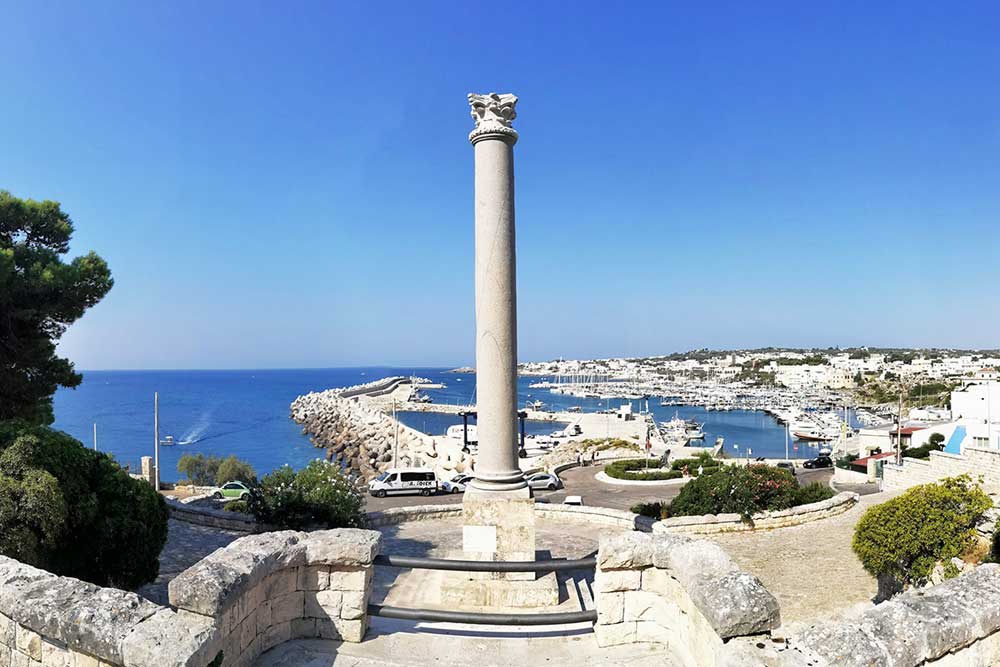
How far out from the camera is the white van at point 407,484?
871 inches

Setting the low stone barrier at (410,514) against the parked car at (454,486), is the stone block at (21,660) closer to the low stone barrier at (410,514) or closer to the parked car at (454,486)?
the low stone barrier at (410,514)

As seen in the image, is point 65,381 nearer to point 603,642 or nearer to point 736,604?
point 603,642

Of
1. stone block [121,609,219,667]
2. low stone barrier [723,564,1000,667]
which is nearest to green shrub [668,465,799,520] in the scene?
low stone barrier [723,564,1000,667]

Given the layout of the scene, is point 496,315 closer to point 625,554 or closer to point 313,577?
point 625,554

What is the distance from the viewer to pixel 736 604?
3.74 m

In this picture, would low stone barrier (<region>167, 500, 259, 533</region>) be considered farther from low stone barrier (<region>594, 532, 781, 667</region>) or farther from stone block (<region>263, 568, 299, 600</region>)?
low stone barrier (<region>594, 532, 781, 667</region>)

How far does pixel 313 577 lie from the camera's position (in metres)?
4.87

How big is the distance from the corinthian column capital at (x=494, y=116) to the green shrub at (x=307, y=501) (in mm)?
7875

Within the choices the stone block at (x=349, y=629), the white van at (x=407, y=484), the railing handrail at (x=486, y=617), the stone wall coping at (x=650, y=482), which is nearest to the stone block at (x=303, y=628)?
the stone block at (x=349, y=629)

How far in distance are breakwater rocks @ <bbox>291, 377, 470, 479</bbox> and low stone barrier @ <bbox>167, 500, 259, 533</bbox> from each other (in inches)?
925

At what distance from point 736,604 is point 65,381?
1525cm

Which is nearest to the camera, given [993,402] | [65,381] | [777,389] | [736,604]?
[736,604]

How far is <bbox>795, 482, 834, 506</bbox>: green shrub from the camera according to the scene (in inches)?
631

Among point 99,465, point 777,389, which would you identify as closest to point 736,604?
point 99,465
